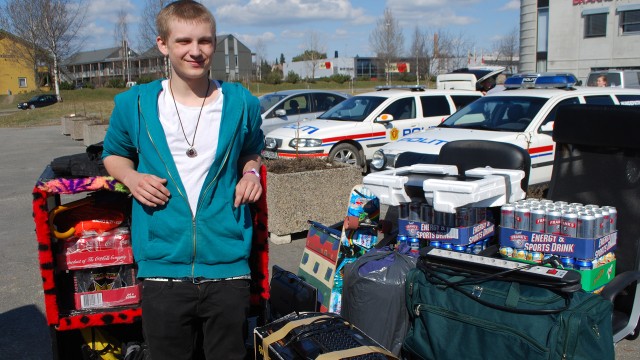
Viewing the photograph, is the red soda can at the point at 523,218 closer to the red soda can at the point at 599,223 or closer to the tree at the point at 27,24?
the red soda can at the point at 599,223

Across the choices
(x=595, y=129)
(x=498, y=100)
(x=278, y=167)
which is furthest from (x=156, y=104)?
(x=498, y=100)

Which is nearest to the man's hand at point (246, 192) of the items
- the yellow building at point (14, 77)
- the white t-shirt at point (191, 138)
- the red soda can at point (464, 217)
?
the white t-shirt at point (191, 138)

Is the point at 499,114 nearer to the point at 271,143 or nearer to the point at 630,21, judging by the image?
the point at 271,143

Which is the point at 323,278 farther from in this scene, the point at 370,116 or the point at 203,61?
the point at 370,116

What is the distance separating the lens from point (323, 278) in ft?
13.9

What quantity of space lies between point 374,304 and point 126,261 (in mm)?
1387

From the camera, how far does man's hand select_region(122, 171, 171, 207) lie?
88.7 inches

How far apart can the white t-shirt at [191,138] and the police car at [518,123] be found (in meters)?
5.49

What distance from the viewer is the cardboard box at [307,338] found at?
8.49ft

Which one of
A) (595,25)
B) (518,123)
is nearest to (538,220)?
(518,123)

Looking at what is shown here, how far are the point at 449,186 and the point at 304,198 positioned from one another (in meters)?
→ 3.34

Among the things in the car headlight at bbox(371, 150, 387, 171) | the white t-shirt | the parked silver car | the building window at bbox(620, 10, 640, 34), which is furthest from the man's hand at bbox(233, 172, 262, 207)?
the building window at bbox(620, 10, 640, 34)

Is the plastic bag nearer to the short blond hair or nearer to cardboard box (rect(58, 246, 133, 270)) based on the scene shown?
cardboard box (rect(58, 246, 133, 270))

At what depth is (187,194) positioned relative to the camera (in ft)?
7.70
